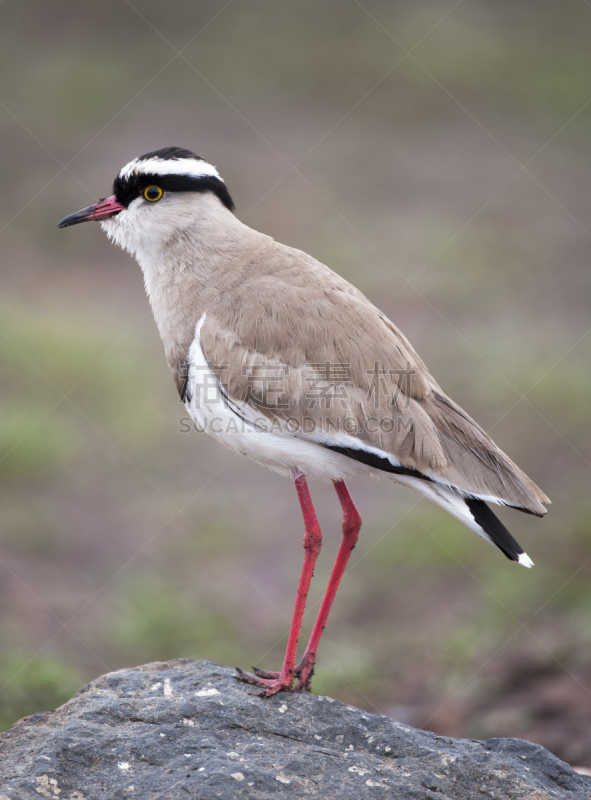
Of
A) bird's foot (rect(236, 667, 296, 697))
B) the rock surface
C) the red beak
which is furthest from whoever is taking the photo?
the red beak

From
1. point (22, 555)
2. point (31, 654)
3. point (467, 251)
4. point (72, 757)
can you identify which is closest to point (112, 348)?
point (22, 555)

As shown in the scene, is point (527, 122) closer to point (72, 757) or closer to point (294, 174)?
point (294, 174)

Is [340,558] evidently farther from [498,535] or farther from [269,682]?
[498,535]

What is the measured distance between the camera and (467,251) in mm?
14547

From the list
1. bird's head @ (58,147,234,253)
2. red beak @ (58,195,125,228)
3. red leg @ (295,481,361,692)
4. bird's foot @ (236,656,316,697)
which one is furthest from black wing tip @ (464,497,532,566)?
red beak @ (58,195,125,228)

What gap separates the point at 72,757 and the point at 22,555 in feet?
16.0

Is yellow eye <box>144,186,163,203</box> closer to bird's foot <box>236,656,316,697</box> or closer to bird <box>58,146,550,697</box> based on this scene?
bird <box>58,146,550,697</box>

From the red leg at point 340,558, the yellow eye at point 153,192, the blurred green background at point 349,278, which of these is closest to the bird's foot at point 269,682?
the red leg at point 340,558

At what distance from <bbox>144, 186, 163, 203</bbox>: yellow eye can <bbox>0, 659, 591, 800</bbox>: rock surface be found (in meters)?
3.00

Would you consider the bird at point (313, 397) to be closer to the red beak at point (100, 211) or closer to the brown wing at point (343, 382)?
the brown wing at point (343, 382)

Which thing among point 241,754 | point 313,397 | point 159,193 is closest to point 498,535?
point 313,397

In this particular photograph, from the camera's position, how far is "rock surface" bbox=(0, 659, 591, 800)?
11.6ft

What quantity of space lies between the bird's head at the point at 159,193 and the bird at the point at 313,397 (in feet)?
1.17

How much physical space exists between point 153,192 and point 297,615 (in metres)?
2.82
